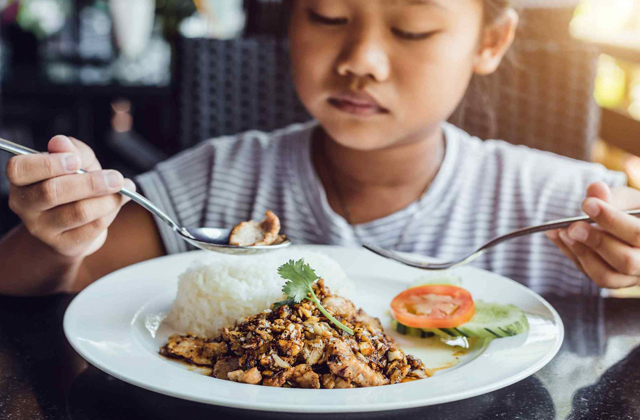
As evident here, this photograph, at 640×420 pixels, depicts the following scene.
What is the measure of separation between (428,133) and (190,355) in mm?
882

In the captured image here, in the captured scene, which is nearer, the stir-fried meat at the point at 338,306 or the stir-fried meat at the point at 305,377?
the stir-fried meat at the point at 305,377

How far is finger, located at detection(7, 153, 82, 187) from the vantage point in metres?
0.91

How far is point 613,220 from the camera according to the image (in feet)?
3.34

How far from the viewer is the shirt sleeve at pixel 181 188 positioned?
1.53 m

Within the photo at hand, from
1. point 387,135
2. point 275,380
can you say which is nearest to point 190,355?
point 275,380

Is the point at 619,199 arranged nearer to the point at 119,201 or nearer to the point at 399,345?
the point at 399,345

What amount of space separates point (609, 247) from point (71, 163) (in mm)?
867

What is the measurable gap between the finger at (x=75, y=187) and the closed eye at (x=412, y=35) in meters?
0.66

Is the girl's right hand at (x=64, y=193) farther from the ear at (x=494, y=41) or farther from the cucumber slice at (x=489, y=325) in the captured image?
the ear at (x=494, y=41)

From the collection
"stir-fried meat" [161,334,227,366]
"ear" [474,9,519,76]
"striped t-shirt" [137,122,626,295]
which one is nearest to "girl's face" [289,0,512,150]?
"ear" [474,9,519,76]

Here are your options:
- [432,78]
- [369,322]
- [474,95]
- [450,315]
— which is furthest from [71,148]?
[474,95]

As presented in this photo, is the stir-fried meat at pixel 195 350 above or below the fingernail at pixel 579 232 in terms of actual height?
below

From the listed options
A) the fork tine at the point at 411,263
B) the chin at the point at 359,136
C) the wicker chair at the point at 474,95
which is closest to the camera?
the fork tine at the point at 411,263

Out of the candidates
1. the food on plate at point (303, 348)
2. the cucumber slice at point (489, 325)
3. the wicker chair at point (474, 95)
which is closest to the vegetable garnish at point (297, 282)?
the food on plate at point (303, 348)
